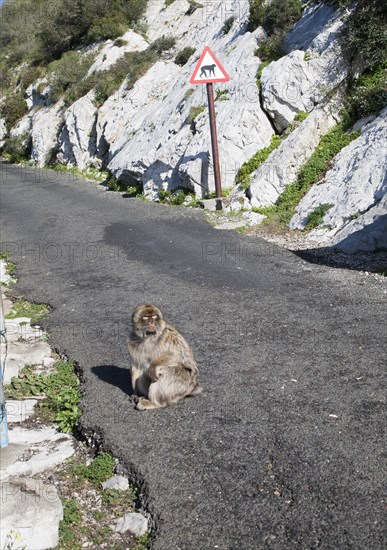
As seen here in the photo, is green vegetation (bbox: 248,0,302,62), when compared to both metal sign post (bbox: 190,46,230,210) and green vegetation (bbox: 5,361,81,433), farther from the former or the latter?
green vegetation (bbox: 5,361,81,433)

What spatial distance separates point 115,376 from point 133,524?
2.44m

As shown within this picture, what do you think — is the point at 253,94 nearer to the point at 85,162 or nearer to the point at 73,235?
the point at 73,235

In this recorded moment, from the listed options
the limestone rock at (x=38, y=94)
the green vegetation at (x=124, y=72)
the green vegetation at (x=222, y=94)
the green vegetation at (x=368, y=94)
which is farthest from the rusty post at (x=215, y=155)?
the limestone rock at (x=38, y=94)

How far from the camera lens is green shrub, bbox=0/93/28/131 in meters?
33.5

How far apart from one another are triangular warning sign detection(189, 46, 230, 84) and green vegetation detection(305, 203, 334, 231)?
4437 mm

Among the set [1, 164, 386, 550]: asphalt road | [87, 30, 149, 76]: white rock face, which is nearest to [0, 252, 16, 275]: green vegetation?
[1, 164, 386, 550]: asphalt road

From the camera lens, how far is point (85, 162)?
23.6 metres

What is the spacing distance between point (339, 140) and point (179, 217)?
12.4 ft

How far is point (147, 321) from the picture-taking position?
18.6 feet

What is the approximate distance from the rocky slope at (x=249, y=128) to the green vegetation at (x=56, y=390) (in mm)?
5526

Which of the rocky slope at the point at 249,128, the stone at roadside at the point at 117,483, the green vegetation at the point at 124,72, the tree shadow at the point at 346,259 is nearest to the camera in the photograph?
the stone at roadside at the point at 117,483

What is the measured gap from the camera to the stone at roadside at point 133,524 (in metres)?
4.36

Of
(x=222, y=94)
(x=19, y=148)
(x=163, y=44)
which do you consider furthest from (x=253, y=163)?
(x=19, y=148)

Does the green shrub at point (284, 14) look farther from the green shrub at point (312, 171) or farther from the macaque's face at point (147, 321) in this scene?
the macaque's face at point (147, 321)
